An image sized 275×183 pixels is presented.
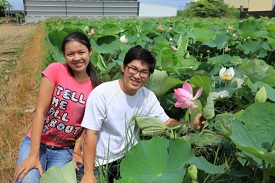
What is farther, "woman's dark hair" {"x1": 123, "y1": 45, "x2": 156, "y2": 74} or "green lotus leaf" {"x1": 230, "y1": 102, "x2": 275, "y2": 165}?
"woman's dark hair" {"x1": 123, "y1": 45, "x2": 156, "y2": 74}

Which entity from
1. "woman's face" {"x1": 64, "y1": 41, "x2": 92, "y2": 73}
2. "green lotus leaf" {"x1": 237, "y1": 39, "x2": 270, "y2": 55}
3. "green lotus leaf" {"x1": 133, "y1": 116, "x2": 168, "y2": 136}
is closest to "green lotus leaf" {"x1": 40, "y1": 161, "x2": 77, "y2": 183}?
"green lotus leaf" {"x1": 133, "y1": 116, "x2": 168, "y2": 136}

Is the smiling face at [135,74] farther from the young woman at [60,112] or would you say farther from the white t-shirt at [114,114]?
the young woman at [60,112]

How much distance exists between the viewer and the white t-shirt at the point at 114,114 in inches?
58.2

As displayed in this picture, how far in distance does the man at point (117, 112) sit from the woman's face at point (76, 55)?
0.74ft

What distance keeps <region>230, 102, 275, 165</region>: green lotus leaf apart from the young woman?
0.91m

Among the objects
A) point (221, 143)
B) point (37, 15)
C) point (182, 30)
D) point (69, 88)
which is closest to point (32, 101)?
point (182, 30)

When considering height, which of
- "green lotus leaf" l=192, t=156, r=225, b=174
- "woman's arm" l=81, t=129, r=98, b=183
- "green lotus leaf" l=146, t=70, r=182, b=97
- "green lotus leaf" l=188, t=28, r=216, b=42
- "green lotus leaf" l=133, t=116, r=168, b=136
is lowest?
"woman's arm" l=81, t=129, r=98, b=183

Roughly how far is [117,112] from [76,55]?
378 mm

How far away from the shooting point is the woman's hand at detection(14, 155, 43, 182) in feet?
5.12

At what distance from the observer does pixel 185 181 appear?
1094 mm

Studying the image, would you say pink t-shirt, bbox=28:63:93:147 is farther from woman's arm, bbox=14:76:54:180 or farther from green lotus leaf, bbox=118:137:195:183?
green lotus leaf, bbox=118:137:195:183

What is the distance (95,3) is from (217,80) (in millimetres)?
28516

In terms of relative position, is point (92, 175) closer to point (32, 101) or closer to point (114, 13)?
point (32, 101)

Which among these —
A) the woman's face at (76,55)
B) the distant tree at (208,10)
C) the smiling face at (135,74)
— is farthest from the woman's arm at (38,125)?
the distant tree at (208,10)
